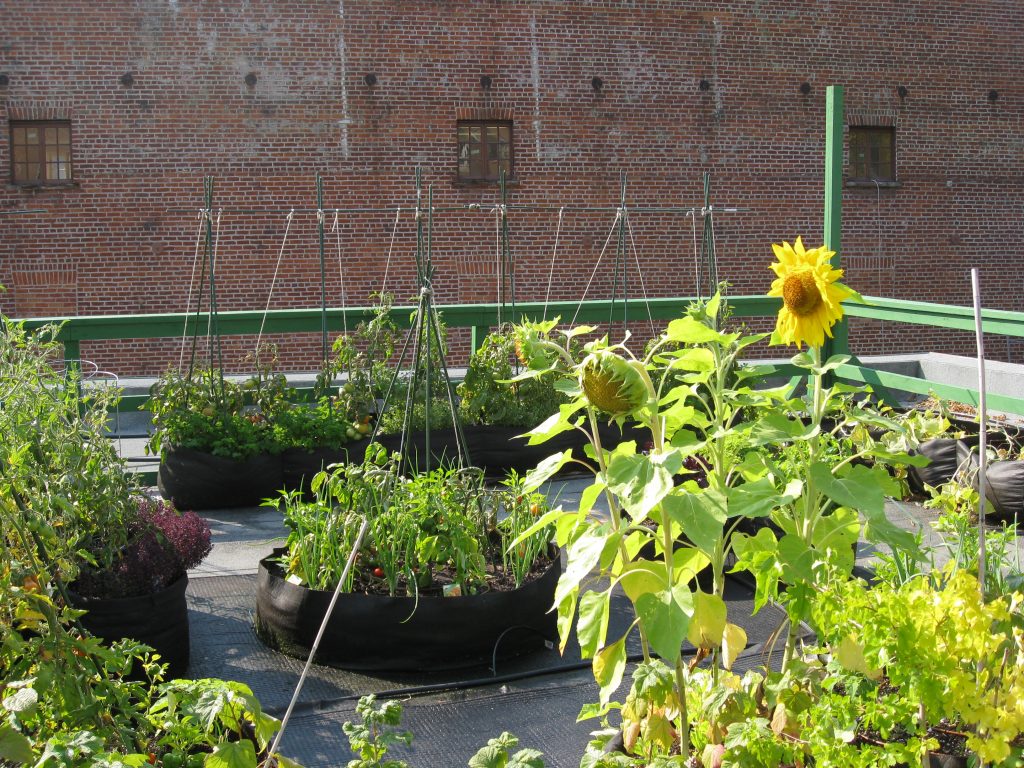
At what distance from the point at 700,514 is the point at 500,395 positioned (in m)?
4.64

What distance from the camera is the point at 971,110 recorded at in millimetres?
14320

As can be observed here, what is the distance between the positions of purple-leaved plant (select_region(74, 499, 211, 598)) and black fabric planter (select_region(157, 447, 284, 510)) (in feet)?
6.77

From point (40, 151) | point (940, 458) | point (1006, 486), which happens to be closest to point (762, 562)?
point (1006, 486)

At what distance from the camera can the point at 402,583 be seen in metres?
3.82

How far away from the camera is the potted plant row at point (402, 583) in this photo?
3617 mm

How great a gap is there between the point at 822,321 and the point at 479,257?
10857 mm

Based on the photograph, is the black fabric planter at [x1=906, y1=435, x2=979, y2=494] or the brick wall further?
the brick wall

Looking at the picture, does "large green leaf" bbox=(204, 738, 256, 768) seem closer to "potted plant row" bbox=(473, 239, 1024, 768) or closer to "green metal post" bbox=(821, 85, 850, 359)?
"potted plant row" bbox=(473, 239, 1024, 768)

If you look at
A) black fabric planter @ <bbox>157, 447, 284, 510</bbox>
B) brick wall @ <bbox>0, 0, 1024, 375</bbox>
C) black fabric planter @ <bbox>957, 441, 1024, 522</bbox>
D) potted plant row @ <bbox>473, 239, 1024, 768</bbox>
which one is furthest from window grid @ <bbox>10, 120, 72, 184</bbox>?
potted plant row @ <bbox>473, 239, 1024, 768</bbox>

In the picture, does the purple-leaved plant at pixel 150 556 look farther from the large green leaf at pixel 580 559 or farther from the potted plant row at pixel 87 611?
the large green leaf at pixel 580 559

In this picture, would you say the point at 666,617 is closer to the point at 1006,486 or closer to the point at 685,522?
the point at 685,522

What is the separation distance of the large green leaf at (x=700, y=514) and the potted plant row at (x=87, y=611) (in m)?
0.86

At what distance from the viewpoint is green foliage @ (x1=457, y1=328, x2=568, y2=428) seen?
21.5ft

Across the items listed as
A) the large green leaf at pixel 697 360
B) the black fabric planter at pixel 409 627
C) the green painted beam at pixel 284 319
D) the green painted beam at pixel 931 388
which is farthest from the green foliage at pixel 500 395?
the large green leaf at pixel 697 360
